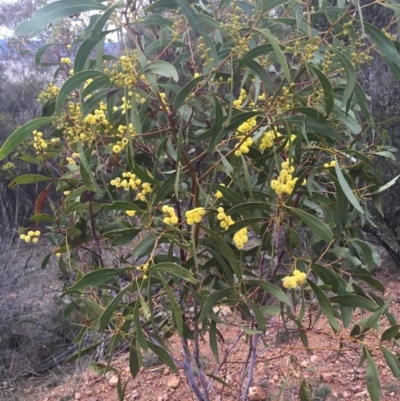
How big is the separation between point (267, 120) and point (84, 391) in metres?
2.26

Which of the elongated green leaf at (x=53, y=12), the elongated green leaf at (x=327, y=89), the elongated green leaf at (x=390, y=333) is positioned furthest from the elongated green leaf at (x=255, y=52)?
the elongated green leaf at (x=390, y=333)

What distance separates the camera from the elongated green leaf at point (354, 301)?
1.30 metres

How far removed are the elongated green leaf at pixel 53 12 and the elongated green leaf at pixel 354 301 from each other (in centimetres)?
95

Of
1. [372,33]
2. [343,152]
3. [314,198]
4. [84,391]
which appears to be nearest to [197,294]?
[314,198]

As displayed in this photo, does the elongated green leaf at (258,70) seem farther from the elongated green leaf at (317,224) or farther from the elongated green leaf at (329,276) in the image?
the elongated green leaf at (329,276)

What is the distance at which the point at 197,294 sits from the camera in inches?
51.6

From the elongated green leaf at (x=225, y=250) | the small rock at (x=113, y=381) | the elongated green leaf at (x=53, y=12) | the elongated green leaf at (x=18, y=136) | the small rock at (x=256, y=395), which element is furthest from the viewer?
the small rock at (x=113, y=381)

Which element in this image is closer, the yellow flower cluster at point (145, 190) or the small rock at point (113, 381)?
the yellow flower cluster at point (145, 190)

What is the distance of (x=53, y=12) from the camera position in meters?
0.96

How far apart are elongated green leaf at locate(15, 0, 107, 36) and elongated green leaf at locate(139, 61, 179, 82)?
0.15m

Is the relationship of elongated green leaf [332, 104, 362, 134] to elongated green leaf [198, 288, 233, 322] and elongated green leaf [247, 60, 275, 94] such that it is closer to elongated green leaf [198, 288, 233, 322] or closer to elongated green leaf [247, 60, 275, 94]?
elongated green leaf [247, 60, 275, 94]

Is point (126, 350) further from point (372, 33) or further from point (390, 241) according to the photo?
point (372, 33)

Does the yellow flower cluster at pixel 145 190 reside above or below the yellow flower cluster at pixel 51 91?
below

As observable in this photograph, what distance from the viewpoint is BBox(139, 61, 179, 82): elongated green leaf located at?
3.30 ft
